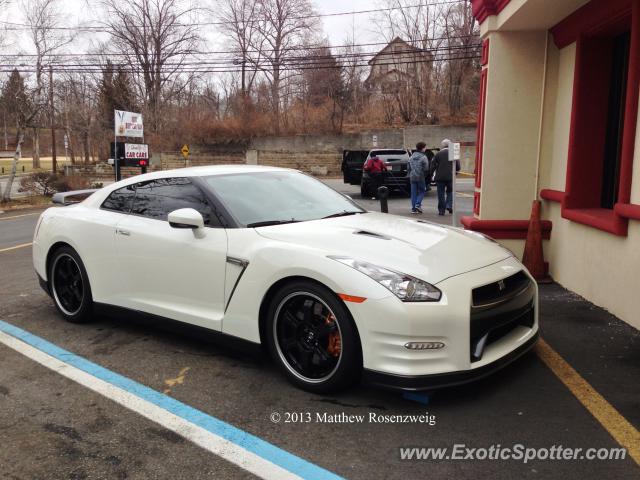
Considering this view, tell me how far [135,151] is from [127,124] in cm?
138

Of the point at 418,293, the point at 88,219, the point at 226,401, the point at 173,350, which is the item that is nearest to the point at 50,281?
the point at 88,219

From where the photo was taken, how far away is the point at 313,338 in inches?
136

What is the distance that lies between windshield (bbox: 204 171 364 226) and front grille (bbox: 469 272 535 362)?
4.84ft

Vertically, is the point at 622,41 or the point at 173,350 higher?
the point at 622,41

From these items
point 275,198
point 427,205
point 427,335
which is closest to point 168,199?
point 275,198

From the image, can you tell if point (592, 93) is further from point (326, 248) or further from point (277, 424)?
point (277, 424)

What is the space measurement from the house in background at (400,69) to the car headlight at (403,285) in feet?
117

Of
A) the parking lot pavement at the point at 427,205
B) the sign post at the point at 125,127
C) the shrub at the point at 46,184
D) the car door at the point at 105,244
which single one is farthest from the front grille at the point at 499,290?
the shrub at the point at 46,184

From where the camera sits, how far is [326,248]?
11.5 feet

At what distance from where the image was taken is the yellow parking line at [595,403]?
291 centimetres

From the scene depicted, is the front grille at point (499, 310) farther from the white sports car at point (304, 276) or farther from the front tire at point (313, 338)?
the front tire at point (313, 338)

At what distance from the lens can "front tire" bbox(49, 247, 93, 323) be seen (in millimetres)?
4969

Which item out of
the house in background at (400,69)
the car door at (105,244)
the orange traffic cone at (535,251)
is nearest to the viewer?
the car door at (105,244)

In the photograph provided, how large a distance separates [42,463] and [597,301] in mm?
4893
